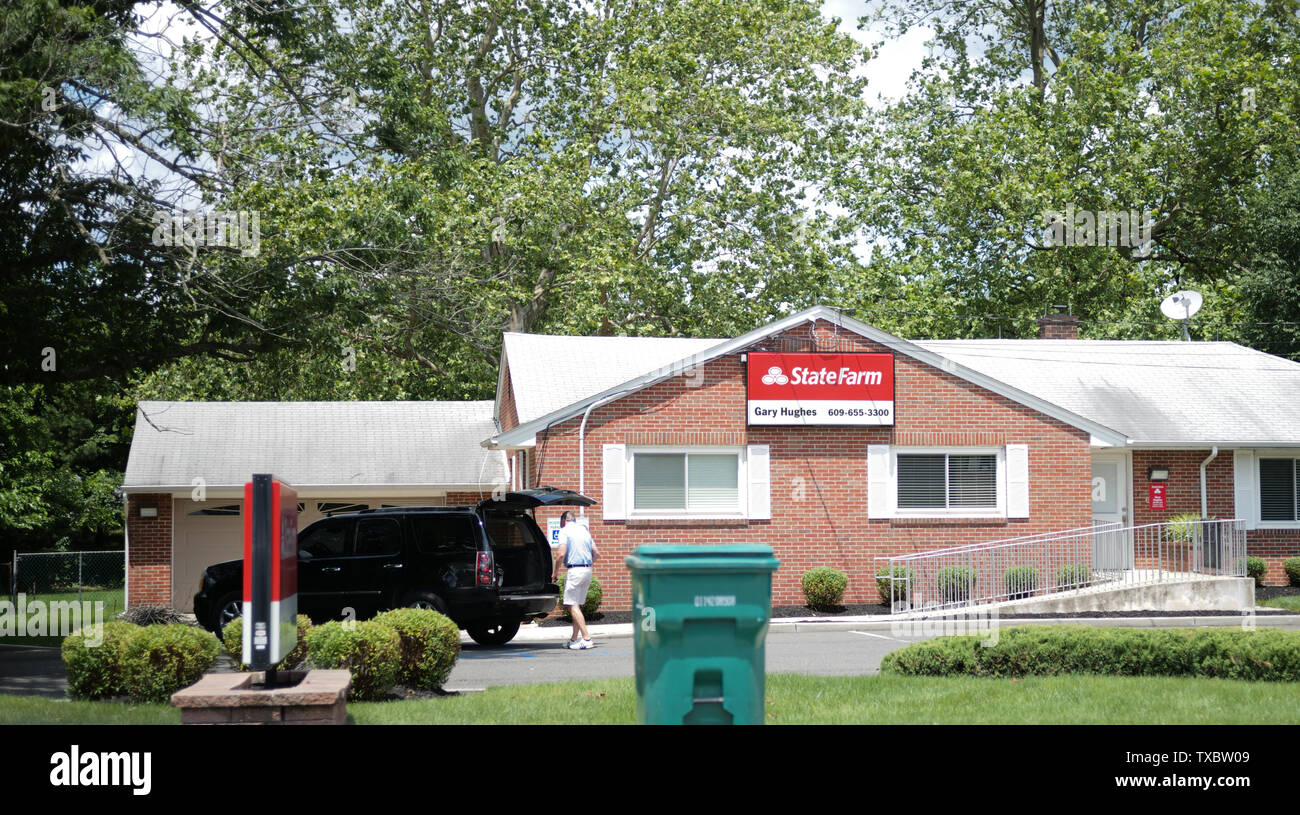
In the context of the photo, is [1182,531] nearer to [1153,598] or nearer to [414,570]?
[1153,598]

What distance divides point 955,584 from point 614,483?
6.01m

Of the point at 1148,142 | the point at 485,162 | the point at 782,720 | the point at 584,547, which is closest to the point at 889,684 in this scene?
the point at 782,720

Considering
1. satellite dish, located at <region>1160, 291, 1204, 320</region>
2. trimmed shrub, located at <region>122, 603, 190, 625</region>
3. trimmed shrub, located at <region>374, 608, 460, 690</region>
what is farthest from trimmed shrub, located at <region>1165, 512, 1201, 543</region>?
trimmed shrub, located at <region>122, 603, 190, 625</region>

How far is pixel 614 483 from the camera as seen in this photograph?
22.0 m

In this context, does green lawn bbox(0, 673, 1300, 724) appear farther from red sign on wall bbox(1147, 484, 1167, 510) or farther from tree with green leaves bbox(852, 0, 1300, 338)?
tree with green leaves bbox(852, 0, 1300, 338)

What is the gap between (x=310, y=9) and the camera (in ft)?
60.2

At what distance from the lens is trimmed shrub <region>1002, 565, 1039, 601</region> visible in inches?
862

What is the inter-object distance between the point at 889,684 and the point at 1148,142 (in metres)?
30.7

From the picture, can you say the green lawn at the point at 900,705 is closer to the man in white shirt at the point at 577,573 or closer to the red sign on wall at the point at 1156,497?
the man in white shirt at the point at 577,573

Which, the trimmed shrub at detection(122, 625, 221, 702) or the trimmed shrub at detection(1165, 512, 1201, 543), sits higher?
the trimmed shrub at detection(1165, 512, 1201, 543)

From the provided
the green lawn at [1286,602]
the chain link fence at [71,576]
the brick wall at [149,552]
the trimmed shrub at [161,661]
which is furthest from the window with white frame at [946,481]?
the chain link fence at [71,576]

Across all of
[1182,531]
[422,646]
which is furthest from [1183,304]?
[422,646]

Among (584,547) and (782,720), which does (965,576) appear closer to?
(584,547)

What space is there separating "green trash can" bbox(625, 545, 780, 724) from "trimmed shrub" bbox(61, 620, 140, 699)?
212 inches
